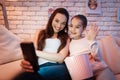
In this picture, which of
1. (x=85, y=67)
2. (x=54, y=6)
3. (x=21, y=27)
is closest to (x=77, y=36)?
(x=85, y=67)

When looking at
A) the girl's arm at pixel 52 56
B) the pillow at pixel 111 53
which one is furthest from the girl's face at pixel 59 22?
the pillow at pixel 111 53

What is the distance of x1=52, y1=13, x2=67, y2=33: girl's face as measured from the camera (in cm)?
156

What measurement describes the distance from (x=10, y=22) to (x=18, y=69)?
0.97m

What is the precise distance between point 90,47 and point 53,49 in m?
0.32

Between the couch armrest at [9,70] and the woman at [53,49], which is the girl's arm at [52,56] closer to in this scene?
the woman at [53,49]

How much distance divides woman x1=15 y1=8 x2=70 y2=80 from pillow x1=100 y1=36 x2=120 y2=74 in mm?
422

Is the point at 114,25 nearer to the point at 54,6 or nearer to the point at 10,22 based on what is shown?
the point at 54,6

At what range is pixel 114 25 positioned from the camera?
86.3 inches

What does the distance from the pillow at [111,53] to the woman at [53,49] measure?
42 centimetres

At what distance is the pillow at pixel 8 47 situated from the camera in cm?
148

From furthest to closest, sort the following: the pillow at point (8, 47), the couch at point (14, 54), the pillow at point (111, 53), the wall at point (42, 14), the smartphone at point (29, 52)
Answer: the wall at point (42, 14), the pillow at point (111, 53), the pillow at point (8, 47), the couch at point (14, 54), the smartphone at point (29, 52)

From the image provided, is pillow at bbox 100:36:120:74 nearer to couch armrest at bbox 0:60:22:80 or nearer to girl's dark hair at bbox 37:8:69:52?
girl's dark hair at bbox 37:8:69:52

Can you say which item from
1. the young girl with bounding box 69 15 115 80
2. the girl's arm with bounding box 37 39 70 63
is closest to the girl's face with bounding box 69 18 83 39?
the young girl with bounding box 69 15 115 80

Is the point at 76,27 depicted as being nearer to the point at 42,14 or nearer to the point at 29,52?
the point at 29,52
